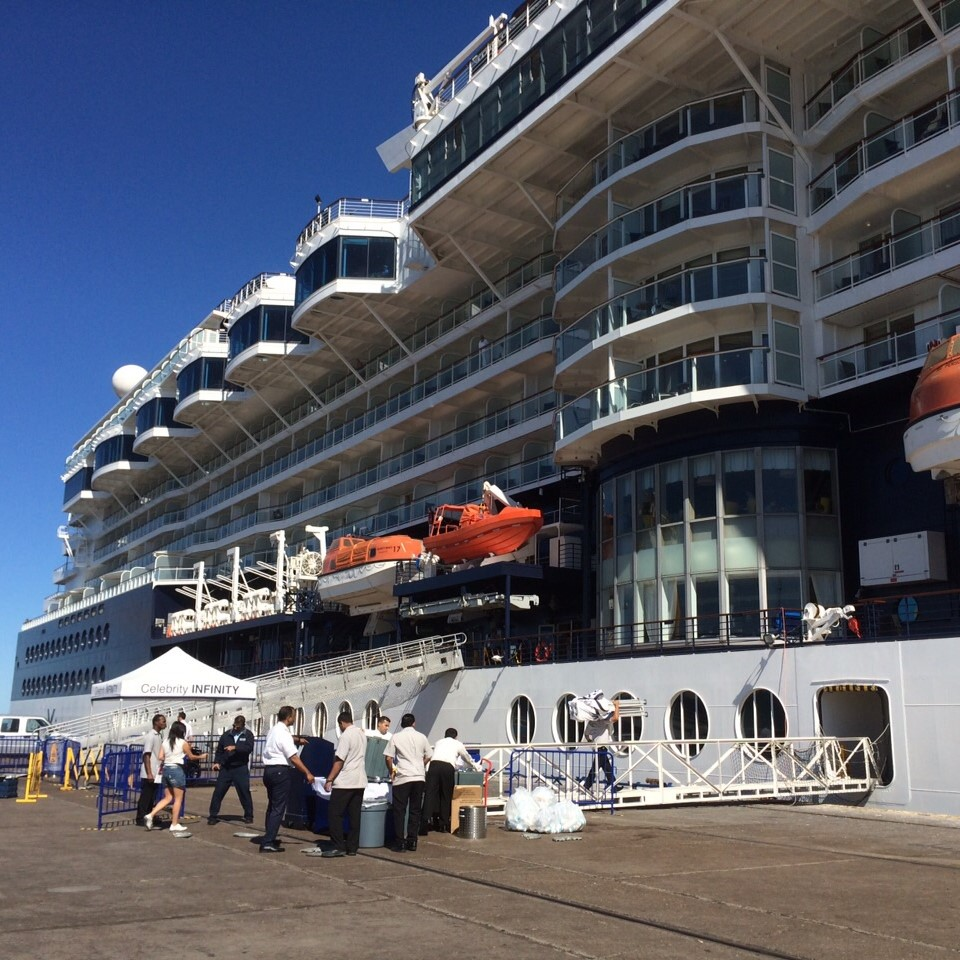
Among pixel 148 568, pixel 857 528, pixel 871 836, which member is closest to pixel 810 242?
pixel 857 528

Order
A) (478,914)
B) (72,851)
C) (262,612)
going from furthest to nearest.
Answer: (262,612)
(72,851)
(478,914)

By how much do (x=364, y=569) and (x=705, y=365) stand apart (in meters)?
18.7

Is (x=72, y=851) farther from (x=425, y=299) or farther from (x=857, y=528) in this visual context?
(x=425, y=299)

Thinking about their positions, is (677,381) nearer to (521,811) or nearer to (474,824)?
(521,811)

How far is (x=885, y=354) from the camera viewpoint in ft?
81.0

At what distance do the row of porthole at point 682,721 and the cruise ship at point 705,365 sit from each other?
8 cm

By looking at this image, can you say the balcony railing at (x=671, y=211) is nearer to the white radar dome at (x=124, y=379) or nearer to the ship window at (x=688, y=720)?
the ship window at (x=688, y=720)

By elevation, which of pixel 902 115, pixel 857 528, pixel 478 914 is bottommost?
A: pixel 478 914

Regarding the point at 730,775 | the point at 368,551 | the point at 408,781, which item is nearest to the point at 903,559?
the point at 730,775

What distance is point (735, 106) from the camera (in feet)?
90.3

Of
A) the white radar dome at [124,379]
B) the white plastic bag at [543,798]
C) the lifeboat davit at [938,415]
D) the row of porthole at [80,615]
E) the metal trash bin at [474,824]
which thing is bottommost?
the metal trash bin at [474,824]

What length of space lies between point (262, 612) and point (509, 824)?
37.3 metres

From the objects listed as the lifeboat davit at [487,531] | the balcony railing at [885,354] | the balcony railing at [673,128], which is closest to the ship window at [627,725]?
the balcony railing at [885,354]

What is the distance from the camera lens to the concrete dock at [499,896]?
26.1ft
